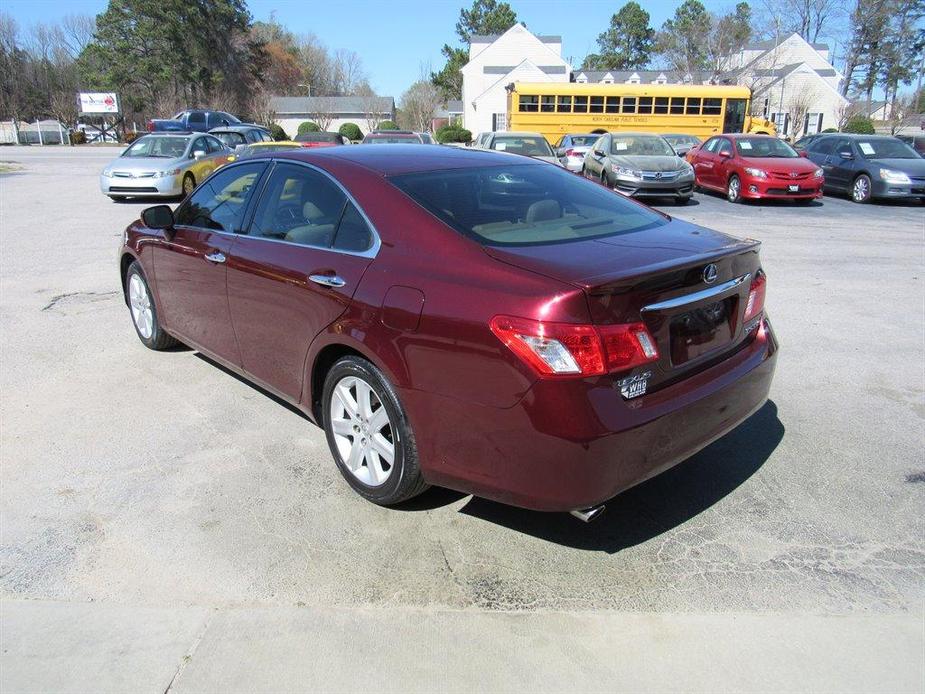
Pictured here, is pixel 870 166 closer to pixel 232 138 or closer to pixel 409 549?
pixel 232 138

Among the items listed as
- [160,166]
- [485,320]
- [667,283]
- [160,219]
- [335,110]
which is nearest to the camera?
[485,320]

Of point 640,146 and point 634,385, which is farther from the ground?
point 640,146

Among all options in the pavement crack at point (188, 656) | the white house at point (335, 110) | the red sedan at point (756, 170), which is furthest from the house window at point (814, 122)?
the pavement crack at point (188, 656)

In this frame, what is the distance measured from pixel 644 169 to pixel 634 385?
13.3m

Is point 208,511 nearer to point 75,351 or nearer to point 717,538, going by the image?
point 717,538

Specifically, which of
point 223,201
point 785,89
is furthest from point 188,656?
point 785,89

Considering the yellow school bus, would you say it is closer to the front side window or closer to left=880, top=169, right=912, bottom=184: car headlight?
left=880, top=169, right=912, bottom=184: car headlight

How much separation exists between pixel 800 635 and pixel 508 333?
4.97 ft

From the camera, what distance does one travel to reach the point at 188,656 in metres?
2.51

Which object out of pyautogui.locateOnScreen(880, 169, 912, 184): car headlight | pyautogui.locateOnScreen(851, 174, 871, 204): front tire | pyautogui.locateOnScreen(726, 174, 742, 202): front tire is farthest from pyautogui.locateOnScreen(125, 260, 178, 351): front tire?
pyautogui.locateOnScreen(851, 174, 871, 204): front tire

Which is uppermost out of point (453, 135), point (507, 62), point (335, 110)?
point (507, 62)

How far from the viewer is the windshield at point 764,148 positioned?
54.2 feet

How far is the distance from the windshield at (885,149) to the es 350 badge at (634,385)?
17.4 m

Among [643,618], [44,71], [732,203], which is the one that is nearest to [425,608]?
[643,618]
